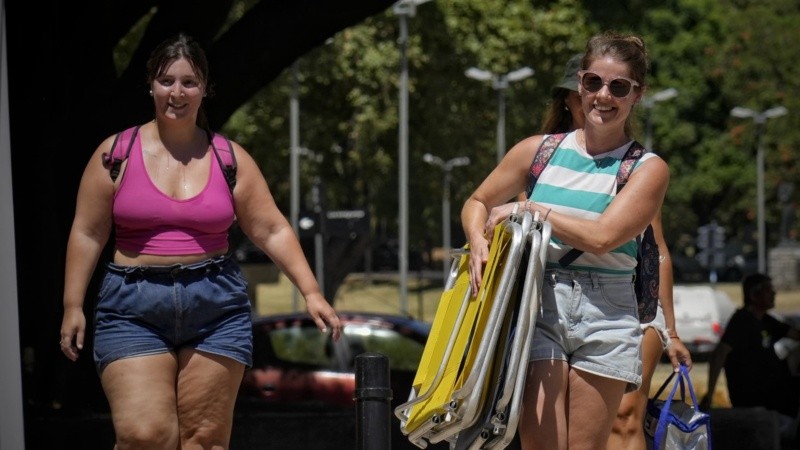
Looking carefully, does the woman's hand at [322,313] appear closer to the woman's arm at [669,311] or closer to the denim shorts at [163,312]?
the denim shorts at [163,312]

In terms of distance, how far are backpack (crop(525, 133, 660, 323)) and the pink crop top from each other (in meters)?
1.04

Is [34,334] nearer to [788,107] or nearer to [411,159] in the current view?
[411,159]

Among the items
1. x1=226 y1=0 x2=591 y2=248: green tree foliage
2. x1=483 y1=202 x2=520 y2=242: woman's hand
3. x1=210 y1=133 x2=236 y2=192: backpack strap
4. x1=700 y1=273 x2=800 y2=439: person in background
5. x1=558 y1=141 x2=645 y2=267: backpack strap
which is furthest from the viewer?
x1=226 y1=0 x2=591 y2=248: green tree foliage

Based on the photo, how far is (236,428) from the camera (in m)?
8.76

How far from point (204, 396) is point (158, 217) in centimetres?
60

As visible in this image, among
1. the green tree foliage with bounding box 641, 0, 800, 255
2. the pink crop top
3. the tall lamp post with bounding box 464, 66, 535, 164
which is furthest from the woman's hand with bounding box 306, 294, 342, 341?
the green tree foliage with bounding box 641, 0, 800, 255

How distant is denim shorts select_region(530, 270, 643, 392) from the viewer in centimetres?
484

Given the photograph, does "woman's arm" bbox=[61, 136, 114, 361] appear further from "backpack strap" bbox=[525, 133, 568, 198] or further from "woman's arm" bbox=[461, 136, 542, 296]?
"backpack strap" bbox=[525, 133, 568, 198]

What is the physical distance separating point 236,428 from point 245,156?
366 centimetres

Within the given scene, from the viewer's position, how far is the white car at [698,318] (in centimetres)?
2800

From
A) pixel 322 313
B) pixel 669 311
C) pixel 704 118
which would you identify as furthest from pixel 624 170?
pixel 704 118

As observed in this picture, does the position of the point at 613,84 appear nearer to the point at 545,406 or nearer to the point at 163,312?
the point at 545,406

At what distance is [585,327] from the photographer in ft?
15.9

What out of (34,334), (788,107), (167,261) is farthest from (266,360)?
(788,107)
